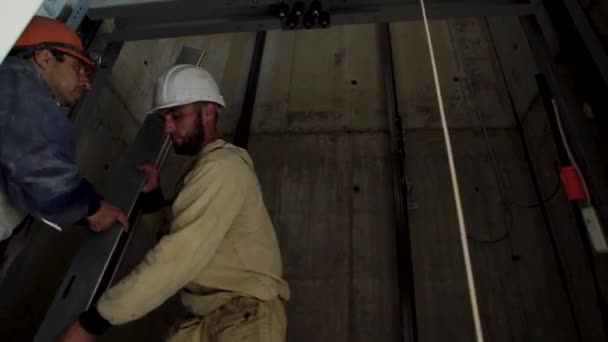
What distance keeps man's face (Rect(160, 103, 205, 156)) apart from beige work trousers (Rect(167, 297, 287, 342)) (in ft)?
1.91

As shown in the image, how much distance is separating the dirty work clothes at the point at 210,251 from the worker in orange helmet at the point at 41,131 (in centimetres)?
29

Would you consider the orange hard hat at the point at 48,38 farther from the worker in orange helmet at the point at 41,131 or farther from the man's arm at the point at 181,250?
the man's arm at the point at 181,250

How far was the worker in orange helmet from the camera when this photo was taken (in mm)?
1200

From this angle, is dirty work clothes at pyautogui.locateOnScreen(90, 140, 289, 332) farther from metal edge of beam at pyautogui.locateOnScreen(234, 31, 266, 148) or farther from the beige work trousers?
metal edge of beam at pyautogui.locateOnScreen(234, 31, 266, 148)

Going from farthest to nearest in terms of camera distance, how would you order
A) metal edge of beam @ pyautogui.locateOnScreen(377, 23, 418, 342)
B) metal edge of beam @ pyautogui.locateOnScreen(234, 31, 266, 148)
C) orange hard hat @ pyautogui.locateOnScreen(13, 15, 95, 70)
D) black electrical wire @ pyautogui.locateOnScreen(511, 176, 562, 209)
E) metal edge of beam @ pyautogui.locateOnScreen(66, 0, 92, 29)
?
metal edge of beam @ pyautogui.locateOnScreen(234, 31, 266, 148) → black electrical wire @ pyautogui.locateOnScreen(511, 176, 562, 209) → metal edge of beam @ pyautogui.locateOnScreen(377, 23, 418, 342) → metal edge of beam @ pyautogui.locateOnScreen(66, 0, 92, 29) → orange hard hat @ pyautogui.locateOnScreen(13, 15, 95, 70)

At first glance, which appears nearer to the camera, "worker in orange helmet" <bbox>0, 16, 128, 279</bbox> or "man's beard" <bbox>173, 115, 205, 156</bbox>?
"worker in orange helmet" <bbox>0, 16, 128, 279</bbox>

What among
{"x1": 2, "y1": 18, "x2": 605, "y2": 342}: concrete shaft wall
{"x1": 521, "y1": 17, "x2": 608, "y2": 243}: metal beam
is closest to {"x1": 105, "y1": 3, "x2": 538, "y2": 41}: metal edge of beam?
{"x1": 521, "y1": 17, "x2": 608, "y2": 243}: metal beam

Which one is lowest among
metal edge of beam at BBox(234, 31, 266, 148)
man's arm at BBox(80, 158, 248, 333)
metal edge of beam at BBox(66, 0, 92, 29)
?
man's arm at BBox(80, 158, 248, 333)

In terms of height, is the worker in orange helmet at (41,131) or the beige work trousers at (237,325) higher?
the worker in orange helmet at (41,131)

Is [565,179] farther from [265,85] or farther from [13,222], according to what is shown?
[265,85]

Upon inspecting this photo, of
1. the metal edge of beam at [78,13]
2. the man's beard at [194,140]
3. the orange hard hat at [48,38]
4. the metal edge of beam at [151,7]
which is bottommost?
the man's beard at [194,140]

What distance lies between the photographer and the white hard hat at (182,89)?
171cm

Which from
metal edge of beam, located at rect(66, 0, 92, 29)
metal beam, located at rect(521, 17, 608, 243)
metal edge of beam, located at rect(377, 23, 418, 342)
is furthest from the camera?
metal edge of beam, located at rect(377, 23, 418, 342)

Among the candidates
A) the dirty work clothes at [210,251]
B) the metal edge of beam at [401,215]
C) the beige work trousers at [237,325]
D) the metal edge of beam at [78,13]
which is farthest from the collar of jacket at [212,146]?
the metal edge of beam at [401,215]
